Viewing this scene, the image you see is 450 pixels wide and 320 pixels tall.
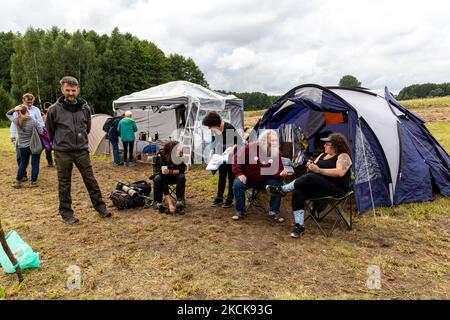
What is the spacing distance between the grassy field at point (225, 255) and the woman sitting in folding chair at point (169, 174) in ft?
0.70

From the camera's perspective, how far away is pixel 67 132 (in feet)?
13.2

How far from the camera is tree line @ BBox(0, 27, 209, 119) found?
32.7 meters

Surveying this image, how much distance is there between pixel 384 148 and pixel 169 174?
3.29 m

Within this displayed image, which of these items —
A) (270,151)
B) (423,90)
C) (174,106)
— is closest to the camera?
(270,151)

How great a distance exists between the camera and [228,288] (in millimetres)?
2682

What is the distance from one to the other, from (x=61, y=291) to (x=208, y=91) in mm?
7843

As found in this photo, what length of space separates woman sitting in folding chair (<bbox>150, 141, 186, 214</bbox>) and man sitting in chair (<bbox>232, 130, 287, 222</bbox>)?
90 centimetres

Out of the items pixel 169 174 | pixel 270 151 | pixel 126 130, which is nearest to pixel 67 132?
pixel 169 174

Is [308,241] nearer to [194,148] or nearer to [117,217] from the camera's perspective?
[117,217]

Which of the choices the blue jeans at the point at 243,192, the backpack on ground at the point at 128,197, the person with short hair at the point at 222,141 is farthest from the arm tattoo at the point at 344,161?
the backpack on ground at the point at 128,197

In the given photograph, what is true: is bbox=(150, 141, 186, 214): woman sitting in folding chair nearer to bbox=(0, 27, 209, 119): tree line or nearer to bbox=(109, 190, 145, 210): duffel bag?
bbox=(109, 190, 145, 210): duffel bag

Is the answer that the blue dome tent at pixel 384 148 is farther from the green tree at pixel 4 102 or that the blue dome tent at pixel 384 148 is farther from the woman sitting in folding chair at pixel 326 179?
the green tree at pixel 4 102

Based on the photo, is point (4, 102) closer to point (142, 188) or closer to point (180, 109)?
point (180, 109)
